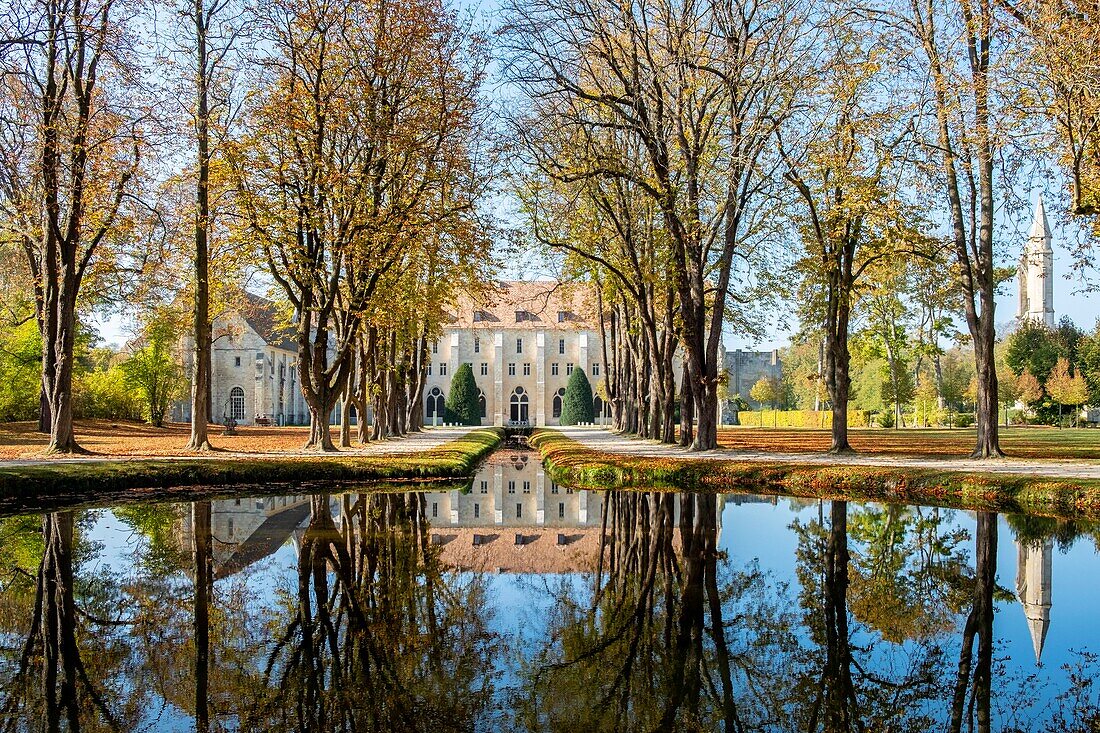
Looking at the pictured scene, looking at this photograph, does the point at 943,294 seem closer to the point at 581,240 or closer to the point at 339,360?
the point at 581,240

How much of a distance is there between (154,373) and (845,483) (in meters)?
34.7

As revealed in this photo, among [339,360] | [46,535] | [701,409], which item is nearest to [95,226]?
[339,360]

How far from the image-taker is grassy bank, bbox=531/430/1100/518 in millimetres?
12141

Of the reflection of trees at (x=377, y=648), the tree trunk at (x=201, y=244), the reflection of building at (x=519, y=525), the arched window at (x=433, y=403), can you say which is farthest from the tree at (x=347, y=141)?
the arched window at (x=433, y=403)

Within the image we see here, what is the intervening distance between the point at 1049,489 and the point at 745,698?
955cm

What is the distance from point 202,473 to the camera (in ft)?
48.3

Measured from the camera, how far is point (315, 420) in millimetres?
22141

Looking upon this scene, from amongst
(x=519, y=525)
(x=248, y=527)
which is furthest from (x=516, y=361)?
(x=248, y=527)

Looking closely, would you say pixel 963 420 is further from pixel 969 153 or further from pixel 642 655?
pixel 642 655

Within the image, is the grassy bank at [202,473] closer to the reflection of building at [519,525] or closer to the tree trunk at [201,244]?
the reflection of building at [519,525]

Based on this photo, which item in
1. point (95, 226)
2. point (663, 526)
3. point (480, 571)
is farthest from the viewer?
point (95, 226)

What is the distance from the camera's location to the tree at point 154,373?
3956 cm

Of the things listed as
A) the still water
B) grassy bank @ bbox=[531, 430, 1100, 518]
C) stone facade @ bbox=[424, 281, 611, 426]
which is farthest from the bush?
the still water

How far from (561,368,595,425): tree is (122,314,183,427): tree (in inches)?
1062
